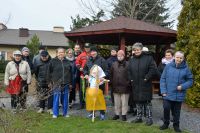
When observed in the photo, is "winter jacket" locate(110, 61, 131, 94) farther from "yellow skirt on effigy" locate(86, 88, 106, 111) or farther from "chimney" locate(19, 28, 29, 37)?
"chimney" locate(19, 28, 29, 37)

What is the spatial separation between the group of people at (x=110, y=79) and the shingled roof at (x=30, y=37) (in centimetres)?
3709

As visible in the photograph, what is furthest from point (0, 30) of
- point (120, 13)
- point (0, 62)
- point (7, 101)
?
point (7, 101)

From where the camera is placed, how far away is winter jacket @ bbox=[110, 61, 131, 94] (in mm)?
9146

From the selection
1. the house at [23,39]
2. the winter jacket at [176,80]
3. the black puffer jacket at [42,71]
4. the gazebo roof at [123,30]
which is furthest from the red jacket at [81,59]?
the house at [23,39]

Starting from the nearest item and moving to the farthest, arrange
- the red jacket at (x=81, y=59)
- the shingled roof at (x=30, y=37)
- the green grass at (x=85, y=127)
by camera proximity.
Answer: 1. the green grass at (x=85, y=127)
2. the red jacket at (x=81, y=59)
3. the shingled roof at (x=30, y=37)

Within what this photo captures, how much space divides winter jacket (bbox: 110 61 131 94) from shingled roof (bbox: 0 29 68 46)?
127 feet

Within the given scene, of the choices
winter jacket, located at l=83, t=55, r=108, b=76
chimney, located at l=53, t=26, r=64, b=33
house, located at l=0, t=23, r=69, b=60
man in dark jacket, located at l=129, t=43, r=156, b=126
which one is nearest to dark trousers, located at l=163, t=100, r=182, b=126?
man in dark jacket, located at l=129, t=43, r=156, b=126

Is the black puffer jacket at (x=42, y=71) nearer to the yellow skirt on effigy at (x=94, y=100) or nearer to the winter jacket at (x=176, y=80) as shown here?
the yellow skirt on effigy at (x=94, y=100)

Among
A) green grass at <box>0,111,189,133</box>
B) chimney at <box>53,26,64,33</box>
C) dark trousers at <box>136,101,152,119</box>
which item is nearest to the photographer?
green grass at <box>0,111,189,133</box>

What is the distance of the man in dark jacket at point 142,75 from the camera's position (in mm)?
8633


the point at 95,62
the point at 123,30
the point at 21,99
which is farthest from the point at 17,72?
the point at 123,30

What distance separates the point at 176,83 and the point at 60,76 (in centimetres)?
300

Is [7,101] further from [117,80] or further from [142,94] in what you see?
[142,94]

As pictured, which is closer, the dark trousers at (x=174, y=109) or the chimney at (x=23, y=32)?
the dark trousers at (x=174, y=109)
